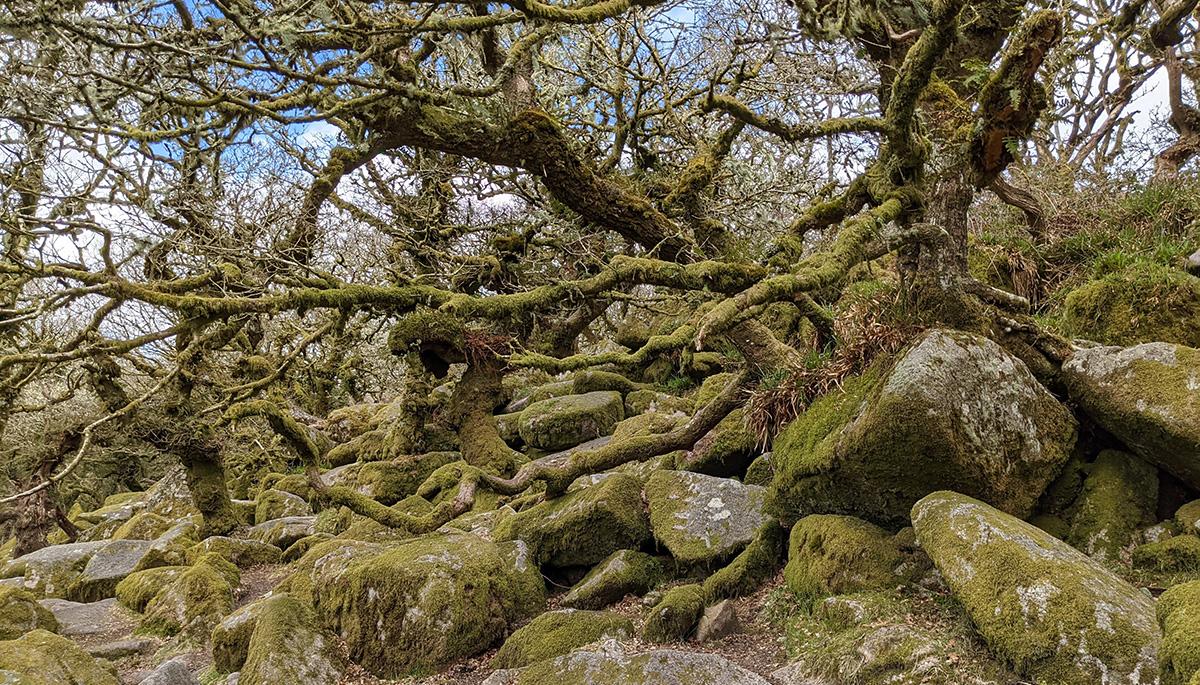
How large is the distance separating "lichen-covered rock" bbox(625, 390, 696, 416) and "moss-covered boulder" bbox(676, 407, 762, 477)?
6.02 feet

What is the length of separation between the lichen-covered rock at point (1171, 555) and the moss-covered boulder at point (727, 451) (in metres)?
3.59

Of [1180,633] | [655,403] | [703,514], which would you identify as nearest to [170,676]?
[703,514]

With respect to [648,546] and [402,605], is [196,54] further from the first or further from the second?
[648,546]

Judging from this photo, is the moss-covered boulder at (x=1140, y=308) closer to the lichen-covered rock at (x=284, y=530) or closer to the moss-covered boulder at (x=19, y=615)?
the lichen-covered rock at (x=284, y=530)

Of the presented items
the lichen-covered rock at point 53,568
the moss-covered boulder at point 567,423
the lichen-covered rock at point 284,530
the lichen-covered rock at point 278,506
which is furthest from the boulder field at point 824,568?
the lichen-covered rock at point 278,506

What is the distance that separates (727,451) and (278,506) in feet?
34.3

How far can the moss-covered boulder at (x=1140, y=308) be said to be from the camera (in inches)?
A: 236

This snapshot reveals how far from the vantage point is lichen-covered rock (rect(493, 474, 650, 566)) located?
6.96m

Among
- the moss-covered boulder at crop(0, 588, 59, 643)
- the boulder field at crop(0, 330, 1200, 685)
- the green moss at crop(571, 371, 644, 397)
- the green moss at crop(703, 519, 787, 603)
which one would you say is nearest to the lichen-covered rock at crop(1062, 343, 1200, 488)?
the boulder field at crop(0, 330, 1200, 685)

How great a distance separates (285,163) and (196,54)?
4595mm

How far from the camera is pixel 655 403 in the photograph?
1080 cm

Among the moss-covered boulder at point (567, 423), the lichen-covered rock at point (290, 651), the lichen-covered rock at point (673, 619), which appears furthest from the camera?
the moss-covered boulder at point (567, 423)

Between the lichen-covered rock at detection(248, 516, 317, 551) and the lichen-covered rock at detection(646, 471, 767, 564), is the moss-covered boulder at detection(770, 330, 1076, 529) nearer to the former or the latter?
the lichen-covered rock at detection(646, 471, 767, 564)

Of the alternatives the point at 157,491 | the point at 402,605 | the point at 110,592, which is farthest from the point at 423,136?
the point at 157,491
